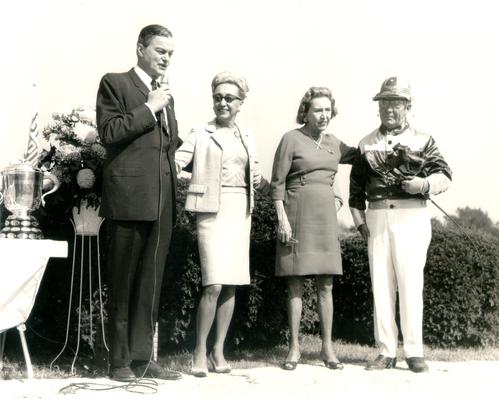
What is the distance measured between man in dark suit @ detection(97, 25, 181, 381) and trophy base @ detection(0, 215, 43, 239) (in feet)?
1.53

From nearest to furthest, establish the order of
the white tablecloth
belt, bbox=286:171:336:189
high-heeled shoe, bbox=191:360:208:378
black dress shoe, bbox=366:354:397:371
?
the white tablecloth
high-heeled shoe, bbox=191:360:208:378
black dress shoe, bbox=366:354:397:371
belt, bbox=286:171:336:189

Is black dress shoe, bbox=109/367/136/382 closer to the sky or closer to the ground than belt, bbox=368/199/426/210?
closer to the ground

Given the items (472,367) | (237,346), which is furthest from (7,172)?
(472,367)

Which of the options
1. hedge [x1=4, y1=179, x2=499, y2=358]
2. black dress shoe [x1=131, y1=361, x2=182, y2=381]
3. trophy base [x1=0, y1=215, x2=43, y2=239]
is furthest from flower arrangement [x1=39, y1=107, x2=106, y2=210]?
black dress shoe [x1=131, y1=361, x2=182, y2=381]

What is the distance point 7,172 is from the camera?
195 inches

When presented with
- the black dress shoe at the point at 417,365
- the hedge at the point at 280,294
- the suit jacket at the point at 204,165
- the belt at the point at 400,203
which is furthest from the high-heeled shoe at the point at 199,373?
the belt at the point at 400,203

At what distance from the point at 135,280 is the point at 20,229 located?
0.82 m

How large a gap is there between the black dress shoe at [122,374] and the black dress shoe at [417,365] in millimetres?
2128

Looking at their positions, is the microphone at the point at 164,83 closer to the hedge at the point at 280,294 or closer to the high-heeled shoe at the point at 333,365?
the hedge at the point at 280,294

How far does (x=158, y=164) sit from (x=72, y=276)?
55.6 inches

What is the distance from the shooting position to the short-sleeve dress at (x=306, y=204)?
575 cm

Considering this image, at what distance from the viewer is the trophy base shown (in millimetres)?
4836

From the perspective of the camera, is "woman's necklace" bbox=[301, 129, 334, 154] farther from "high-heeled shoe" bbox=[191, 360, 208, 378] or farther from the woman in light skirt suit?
"high-heeled shoe" bbox=[191, 360, 208, 378]

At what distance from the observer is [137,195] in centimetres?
484
